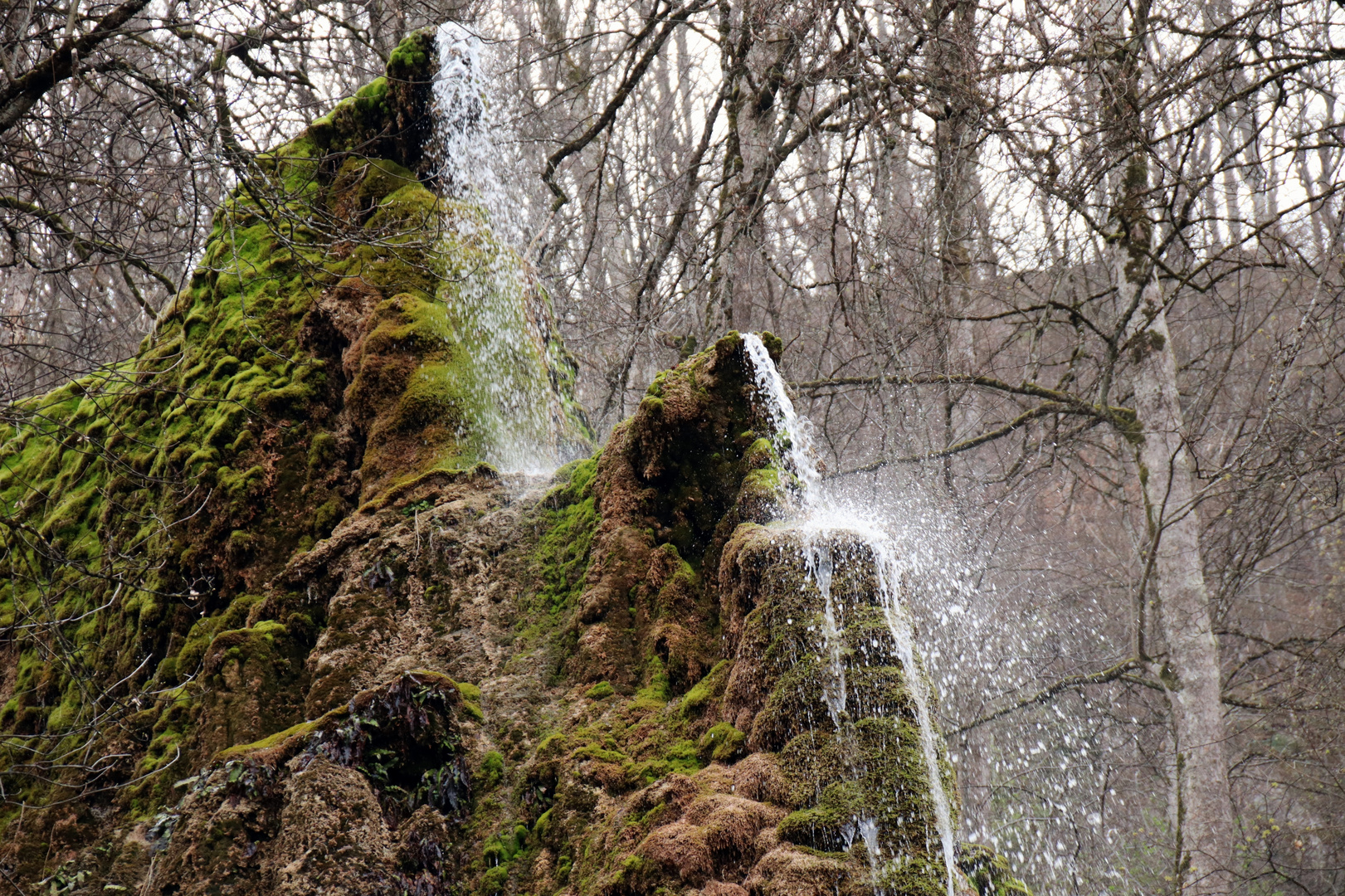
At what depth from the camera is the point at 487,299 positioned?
562 centimetres

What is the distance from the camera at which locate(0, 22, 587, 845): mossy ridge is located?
446cm

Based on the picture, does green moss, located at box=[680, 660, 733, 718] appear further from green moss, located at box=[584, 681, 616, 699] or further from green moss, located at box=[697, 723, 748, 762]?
Answer: green moss, located at box=[584, 681, 616, 699]

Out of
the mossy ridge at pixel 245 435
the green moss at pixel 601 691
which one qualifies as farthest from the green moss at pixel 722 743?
the mossy ridge at pixel 245 435

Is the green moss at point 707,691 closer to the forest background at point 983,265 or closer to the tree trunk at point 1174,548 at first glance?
the forest background at point 983,265

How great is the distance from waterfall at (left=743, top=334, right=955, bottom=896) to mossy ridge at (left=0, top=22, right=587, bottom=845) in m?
1.75

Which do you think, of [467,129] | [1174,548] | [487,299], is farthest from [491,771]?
[1174,548]

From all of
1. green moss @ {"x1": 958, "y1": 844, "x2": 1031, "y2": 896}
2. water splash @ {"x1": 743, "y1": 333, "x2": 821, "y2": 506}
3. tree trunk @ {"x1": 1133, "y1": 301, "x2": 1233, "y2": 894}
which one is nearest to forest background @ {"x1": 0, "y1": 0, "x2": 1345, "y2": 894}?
tree trunk @ {"x1": 1133, "y1": 301, "x2": 1233, "y2": 894}

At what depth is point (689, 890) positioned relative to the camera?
8.58 feet

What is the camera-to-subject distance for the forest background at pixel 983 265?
504 cm

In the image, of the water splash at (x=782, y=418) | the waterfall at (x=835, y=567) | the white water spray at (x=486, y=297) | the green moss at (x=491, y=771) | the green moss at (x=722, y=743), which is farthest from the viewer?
the white water spray at (x=486, y=297)

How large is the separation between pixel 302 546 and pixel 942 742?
3.36 meters

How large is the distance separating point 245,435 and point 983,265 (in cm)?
690

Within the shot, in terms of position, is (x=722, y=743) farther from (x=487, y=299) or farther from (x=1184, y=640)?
(x=1184, y=640)

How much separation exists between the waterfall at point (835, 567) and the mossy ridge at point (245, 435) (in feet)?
5.74
